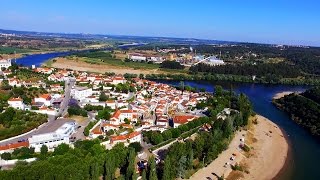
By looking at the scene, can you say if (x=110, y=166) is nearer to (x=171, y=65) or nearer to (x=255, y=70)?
(x=255, y=70)

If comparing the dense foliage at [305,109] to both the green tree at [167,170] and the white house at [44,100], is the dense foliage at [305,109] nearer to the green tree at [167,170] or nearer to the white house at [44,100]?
the green tree at [167,170]

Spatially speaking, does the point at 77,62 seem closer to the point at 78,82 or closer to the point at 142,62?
the point at 142,62

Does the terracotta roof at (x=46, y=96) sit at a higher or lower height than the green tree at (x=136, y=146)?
higher

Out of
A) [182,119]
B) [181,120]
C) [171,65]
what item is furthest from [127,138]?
[171,65]

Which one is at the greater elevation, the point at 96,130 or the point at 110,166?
the point at 110,166

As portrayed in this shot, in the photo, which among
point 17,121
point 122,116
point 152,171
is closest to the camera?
point 152,171

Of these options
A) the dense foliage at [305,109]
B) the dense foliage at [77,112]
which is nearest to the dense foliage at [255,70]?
the dense foliage at [305,109]

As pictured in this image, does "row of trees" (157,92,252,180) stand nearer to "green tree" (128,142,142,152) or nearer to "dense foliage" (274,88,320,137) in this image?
"green tree" (128,142,142,152)
